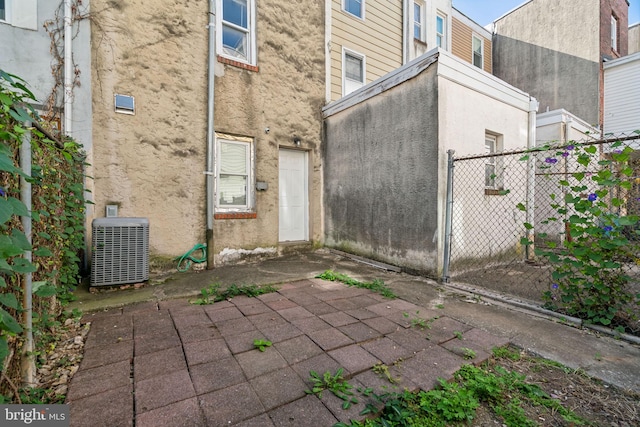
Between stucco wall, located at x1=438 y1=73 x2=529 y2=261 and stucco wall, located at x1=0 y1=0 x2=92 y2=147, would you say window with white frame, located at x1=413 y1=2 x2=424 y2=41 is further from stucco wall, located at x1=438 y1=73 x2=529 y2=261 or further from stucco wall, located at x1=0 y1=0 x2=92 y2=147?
stucco wall, located at x1=0 y1=0 x2=92 y2=147

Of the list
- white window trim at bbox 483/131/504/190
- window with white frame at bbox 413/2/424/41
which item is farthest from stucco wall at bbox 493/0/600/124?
white window trim at bbox 483/131/504/190

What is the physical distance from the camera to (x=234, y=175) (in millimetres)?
5336

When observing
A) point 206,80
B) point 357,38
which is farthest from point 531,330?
point 357,38

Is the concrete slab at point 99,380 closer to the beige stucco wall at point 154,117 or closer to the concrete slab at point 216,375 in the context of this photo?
the concrete slab at point 216,375

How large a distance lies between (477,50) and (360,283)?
12.1 meters

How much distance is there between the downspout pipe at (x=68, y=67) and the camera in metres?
3.86

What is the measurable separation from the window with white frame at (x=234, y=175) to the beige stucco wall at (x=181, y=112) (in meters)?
0.18

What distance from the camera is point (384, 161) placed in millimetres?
4895

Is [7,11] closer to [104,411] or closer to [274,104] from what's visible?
[274,104]

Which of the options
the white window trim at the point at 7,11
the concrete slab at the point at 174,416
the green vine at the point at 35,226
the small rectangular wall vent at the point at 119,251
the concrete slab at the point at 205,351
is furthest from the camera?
the white window trim at the point at 7,11

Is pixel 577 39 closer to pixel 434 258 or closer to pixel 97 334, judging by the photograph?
pixel 434 258

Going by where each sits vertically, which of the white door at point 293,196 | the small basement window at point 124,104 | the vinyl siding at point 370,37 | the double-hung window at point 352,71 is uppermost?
the vinyl siding at point 370,37

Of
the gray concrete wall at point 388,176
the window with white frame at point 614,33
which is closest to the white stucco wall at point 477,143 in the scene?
the gray concrete wall at point 388,176

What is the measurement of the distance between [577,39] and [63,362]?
15.1m
